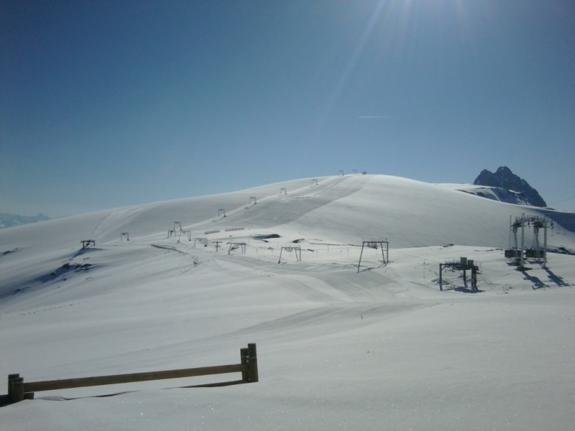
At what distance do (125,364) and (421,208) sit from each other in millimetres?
101044

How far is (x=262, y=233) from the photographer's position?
233 feet

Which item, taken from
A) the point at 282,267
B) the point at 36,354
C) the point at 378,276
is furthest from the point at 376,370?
the point at 282,267

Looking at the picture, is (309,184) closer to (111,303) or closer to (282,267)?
(282,267)

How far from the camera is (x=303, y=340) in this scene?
14.0 m

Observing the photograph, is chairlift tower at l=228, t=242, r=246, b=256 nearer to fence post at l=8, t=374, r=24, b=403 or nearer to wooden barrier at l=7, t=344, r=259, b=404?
wooden barrier at l=7, t=344, r=259, b=404

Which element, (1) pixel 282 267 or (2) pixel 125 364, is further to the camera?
(1) pixel 282 267

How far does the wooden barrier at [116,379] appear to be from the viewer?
23.8ft

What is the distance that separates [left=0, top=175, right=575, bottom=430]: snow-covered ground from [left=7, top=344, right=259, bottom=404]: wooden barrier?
0.90ft

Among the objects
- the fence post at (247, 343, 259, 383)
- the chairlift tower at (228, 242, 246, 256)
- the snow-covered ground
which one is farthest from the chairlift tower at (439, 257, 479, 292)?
the fence post at (247, 343, 259, 383)

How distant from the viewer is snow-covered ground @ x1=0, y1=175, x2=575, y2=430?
595cm

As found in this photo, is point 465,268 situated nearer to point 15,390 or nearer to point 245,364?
point 245,364

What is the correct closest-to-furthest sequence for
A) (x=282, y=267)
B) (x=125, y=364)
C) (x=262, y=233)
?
(x=125, y=364)
(x=282, y=267)
(x=262, y=233)

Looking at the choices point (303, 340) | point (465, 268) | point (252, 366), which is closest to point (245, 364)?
point (252, 366)

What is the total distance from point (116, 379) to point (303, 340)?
7499 mm
